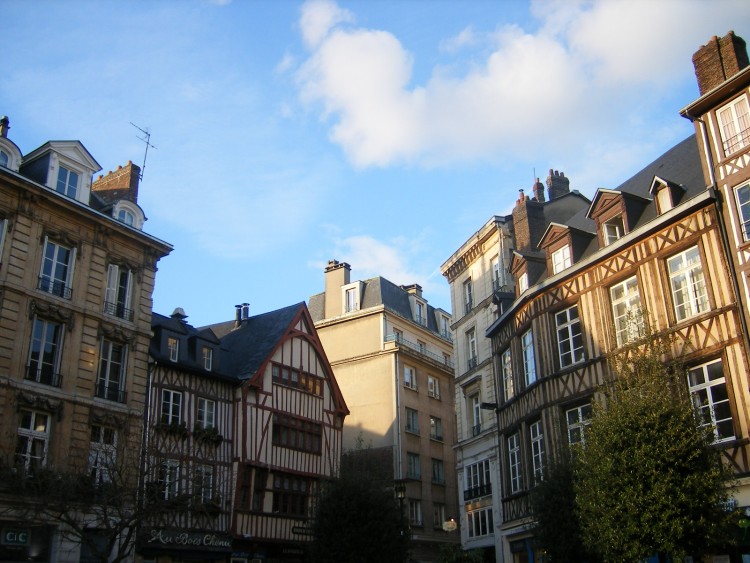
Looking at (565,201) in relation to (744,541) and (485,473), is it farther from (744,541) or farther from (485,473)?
(744,541)

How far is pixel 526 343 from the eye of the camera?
Answer: 72.2ft

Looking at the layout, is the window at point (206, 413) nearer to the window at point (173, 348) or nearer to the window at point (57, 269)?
the window at point (173, 348)

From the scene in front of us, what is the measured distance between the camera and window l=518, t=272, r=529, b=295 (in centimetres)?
2228

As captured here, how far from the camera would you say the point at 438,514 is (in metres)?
36.3

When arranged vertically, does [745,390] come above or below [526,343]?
below

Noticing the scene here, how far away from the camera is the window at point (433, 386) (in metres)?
38.8

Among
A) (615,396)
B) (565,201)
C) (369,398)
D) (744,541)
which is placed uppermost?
(565,201)

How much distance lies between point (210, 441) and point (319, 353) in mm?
7027

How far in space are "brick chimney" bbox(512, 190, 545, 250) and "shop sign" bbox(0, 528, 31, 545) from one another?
52.4ft

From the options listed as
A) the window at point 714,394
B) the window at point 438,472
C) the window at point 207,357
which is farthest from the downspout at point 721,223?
the window at point 438,472

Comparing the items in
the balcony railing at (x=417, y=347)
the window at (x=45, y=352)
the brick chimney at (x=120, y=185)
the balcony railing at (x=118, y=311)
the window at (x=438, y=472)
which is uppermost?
the brick chimney at (x=120, y=185)

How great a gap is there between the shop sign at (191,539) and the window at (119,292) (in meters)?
6.61

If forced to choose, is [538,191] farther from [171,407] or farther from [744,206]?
[171,407]

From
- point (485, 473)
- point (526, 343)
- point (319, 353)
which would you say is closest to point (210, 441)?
point (319, 353)
